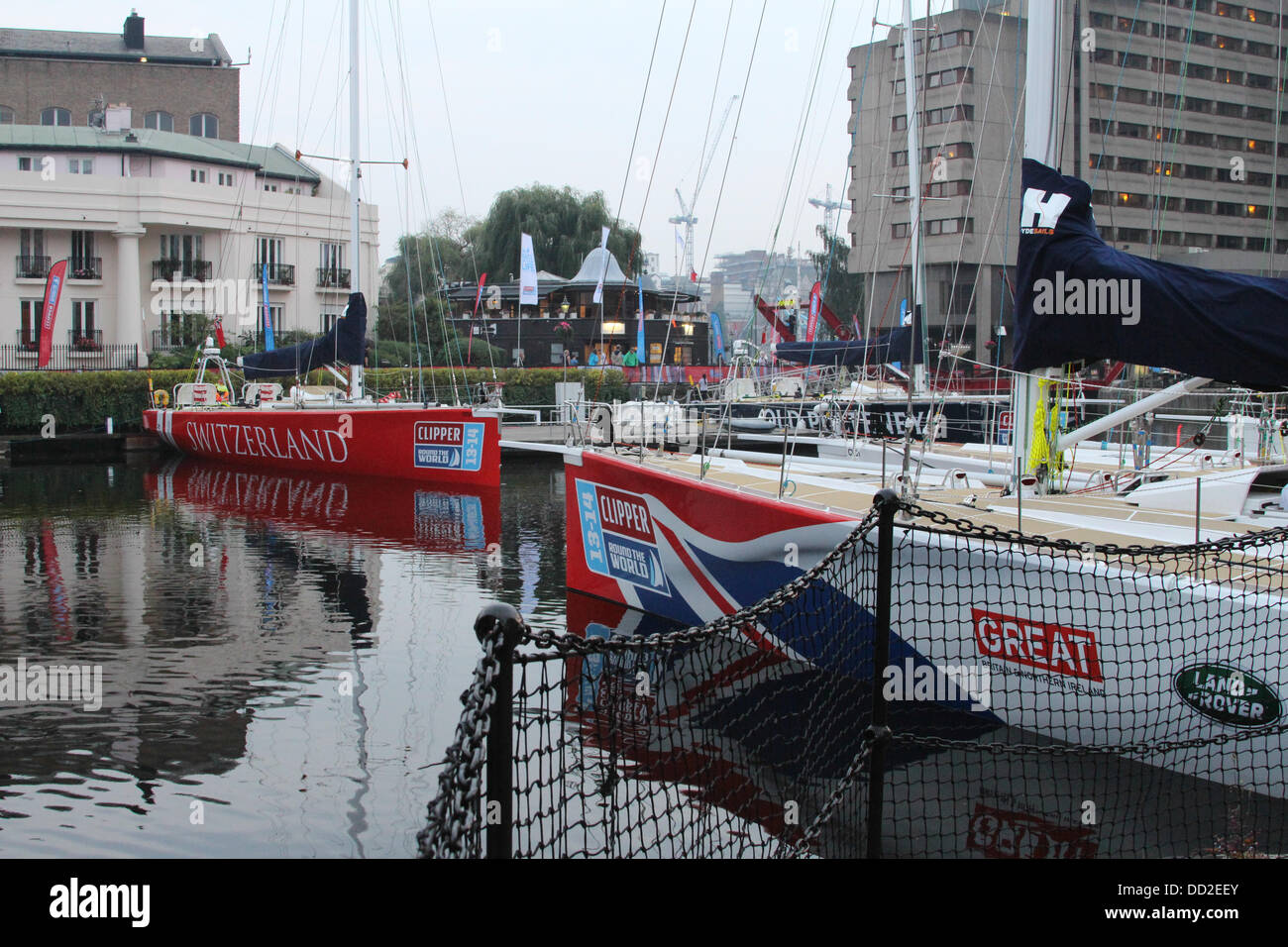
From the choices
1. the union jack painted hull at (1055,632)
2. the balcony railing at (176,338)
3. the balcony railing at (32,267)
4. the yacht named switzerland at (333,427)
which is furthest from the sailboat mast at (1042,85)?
the balcony railing at (32,267)

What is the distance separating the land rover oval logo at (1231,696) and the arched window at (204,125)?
53.5 metres

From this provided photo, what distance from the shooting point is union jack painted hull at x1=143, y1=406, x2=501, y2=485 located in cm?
2152

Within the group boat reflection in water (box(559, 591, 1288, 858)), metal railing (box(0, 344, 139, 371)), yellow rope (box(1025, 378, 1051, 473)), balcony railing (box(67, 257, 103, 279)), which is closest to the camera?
boat reflection in water (box(559, 591, 1288, 858))

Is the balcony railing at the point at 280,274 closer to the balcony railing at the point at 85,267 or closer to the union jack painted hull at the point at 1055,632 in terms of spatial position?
the balcony railing at the point at 85,267

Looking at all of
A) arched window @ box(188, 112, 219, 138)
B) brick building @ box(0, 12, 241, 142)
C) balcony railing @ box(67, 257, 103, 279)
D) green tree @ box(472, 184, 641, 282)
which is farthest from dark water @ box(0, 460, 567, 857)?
green tree @ box(472, 184, 641, 282)

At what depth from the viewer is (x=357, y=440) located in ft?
75.2

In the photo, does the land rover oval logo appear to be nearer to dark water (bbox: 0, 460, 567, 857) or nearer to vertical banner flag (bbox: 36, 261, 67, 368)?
dark water (bbox: 0, 460, 567, 857)

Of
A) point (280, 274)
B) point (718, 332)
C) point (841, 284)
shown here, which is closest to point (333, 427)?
point (280, 274)

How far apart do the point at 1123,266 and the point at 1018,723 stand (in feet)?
10.2

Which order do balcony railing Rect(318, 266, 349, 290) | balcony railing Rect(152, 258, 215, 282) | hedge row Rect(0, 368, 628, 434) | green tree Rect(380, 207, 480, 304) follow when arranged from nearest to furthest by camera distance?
hedge row Rect(0, 368, 628, 434) < balcony railing Rect(152, 258, 215, 282) < balcony railing Rect(318, 266, 349, 290) < green tree Rect(380, 207, 480, 304)

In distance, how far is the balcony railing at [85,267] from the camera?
37.3 m

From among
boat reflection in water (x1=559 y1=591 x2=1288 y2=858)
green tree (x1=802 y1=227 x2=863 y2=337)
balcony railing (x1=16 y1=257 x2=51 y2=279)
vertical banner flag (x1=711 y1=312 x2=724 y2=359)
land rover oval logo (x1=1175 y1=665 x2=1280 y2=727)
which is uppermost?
green tree (x1=802 y1=227 x2=863 y2=337)

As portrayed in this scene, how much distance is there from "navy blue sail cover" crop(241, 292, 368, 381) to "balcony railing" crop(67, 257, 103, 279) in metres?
16.7
